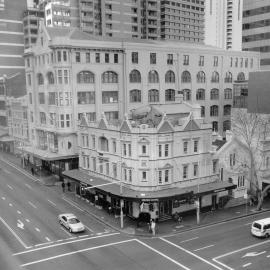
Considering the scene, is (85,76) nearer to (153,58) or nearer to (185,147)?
(153,58)

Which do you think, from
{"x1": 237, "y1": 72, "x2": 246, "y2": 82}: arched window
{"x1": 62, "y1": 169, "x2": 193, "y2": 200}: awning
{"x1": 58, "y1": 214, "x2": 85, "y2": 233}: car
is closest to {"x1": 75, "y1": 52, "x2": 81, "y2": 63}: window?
{"x1": 62, "y1": 169, "x2": 193, "y2": 200}: awning

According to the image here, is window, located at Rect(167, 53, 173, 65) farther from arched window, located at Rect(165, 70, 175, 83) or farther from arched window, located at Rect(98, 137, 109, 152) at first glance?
arched window, located at Rect(98, 137, 109, 152)

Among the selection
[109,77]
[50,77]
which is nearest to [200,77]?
[109,77]

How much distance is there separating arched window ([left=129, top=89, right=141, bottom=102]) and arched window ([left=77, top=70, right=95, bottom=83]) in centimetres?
981

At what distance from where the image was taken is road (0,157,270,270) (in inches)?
1433

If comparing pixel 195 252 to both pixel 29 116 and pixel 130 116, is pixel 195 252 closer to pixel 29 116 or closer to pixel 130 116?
pixel 130 116

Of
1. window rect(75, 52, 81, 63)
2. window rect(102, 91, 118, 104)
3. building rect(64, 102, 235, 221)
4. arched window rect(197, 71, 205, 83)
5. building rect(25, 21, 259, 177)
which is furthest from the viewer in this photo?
arched window rect(197, 71, 205, 83)

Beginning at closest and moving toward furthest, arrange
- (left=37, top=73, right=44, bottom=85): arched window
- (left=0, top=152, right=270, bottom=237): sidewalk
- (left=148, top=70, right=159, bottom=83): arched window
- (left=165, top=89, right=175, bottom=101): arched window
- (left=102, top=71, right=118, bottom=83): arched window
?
(left=0, top=152, right=270, bottom=237): sidewalk < (left=102, top=71, right=118, bottom=83): arched window < (left=37, top=73, right=44, bottom=85): arched window < (left=148, top=70, right=159, bottom=83): arched window < (left=165, top=89, right=175, bottom=101): arched window

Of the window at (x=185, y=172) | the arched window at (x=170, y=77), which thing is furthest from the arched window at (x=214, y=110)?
the window at (x=185, y=172)

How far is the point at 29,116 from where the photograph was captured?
84.2 metres

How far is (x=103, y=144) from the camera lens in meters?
56.2

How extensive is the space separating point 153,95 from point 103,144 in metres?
29.1

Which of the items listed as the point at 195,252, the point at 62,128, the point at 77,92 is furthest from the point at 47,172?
the point at 195,252

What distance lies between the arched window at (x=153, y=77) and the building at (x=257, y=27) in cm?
3743
